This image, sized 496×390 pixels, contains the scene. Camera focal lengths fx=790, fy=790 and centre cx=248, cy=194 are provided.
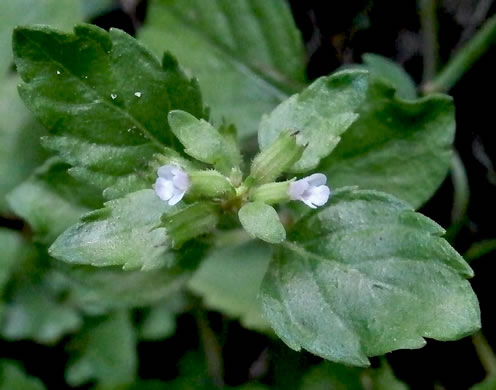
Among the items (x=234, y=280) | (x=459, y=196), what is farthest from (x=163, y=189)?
(x=459, y=196)

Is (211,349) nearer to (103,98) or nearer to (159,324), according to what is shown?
(159,324)

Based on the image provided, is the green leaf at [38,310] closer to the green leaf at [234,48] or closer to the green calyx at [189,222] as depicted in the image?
the green leaf at [234,48]

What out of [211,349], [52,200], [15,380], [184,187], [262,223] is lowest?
[211,349]

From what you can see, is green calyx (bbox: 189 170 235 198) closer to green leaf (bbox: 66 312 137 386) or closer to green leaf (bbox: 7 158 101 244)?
green leaf (bbox: 7 158 101 244)


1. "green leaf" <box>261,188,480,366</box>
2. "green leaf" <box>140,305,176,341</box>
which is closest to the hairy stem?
"green leaf" <box>140,305,176,341</box>

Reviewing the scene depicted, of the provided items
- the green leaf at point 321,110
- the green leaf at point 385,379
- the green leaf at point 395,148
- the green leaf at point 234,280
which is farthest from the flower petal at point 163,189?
the green leaf at point 385,379

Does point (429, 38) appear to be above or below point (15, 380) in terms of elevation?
above

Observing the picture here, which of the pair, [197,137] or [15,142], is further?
[15,142]

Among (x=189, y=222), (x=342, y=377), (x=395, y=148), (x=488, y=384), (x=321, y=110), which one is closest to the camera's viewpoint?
(x=189, y=222)
